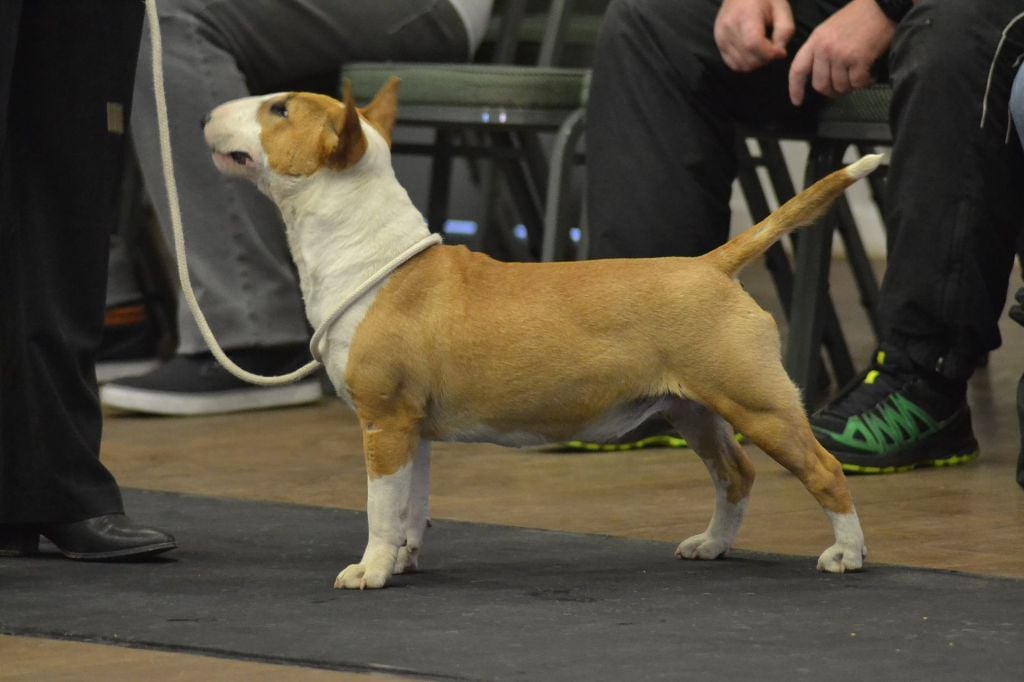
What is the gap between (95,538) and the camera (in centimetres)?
250

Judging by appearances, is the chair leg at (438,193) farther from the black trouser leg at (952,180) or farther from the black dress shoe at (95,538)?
the black dress shoe at (95,538)

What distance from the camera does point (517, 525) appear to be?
2752 millimetres

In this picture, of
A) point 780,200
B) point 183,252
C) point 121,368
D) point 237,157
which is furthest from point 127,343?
point 237,157

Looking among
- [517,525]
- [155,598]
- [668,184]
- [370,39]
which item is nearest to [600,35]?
[668,184]

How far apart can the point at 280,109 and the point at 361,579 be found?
65cm

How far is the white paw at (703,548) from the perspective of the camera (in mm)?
2457

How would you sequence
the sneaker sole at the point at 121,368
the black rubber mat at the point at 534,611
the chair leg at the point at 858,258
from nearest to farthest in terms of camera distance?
1. the black rubber mat at the point at 534,611
2. the chair leg at the point at 858,258
3. the sneaker sole at the point at 121,368

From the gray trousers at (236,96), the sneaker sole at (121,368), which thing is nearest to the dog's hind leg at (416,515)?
the gray trousers at (236,96)

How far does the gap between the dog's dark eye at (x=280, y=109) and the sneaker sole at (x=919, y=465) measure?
4.15ft

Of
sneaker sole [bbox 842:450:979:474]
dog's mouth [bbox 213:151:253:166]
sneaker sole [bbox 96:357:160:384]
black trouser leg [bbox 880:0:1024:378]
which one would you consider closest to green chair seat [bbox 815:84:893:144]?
black trouser leg [bbox 880:0:1024:378]

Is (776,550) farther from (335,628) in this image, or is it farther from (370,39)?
(370,39)

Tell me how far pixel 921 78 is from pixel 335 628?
1626 mm

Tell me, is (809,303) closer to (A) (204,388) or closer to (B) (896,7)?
(B) (896,7)

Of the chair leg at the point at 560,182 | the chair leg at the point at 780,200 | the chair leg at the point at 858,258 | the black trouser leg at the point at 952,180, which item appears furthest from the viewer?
the chair leg at the point at 858,258
